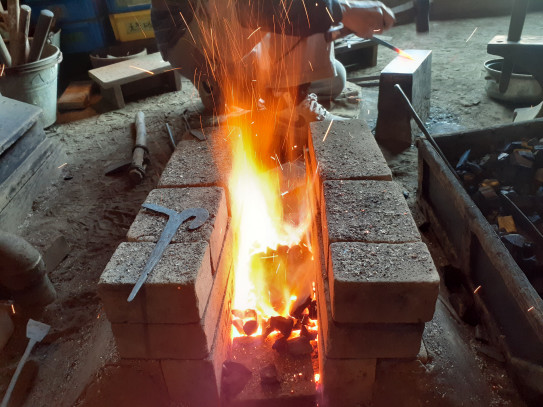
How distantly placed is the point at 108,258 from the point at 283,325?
5.24 ft

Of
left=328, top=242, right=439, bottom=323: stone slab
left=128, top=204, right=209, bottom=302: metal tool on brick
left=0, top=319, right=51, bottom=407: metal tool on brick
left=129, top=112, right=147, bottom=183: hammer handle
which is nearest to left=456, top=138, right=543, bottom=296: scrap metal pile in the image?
left=328, top=242, right=439, bottom=323: stone slab

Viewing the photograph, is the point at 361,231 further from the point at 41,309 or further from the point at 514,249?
the point at 41,309

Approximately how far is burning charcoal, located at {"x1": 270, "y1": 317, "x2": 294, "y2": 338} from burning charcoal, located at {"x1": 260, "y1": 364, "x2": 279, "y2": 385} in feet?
0.70

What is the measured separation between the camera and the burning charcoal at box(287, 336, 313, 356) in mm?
2168

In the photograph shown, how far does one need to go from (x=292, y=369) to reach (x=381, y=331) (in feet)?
2.17

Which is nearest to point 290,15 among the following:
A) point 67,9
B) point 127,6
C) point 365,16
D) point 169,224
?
point 365,16

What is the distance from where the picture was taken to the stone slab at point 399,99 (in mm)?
4297

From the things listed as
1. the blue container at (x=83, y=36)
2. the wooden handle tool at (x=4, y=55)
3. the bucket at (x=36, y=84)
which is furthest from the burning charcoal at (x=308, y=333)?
the blue container at (x=83, y=36)

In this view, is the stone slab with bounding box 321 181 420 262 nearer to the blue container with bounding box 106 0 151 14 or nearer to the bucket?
the bucket

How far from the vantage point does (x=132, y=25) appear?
719cm

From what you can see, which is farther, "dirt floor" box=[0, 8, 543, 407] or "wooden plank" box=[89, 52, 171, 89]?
"wooden plank" box=[89, 52, 171, 89]

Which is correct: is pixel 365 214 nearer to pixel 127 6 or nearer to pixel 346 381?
pixel 346 381

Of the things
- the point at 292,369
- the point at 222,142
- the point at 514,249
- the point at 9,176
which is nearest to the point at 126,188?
the point at 9,176

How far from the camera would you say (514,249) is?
242 centimetres
